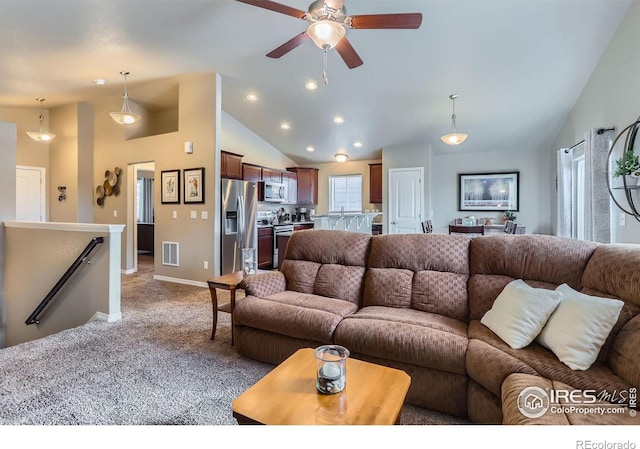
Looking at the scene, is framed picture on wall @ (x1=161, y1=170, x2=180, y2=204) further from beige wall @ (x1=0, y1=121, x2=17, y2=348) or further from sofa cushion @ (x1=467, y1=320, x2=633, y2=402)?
sofa cushion @ (x1=467, y1=320, x2=633, y2=402)

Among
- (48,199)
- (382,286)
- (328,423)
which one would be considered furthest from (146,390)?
(48,199)

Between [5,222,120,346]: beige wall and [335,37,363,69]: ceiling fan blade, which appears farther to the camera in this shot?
[5,222,120,346]: beige wall

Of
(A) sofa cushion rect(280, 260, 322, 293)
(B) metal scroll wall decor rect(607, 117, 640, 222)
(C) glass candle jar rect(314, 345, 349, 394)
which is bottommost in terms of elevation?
(C) glass candle jar rect(314, 345, 349, 394)

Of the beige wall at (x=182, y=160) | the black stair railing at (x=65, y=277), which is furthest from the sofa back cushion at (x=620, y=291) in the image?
the beige wall at (x=182, y=160)

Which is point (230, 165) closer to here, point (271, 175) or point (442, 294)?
point (271, 175)

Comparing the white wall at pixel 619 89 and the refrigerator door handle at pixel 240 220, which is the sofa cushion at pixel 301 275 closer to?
the refrigerator door handle at pixel 240 220

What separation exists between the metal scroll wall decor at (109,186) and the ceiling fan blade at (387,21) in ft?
17.2

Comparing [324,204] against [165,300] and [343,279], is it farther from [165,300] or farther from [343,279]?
[343,279]

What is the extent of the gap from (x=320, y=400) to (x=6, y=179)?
5.08 meters

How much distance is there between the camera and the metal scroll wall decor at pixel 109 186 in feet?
19.2

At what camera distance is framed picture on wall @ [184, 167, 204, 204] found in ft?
16.2

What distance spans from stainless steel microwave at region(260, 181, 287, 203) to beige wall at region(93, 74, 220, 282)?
1975 millimetres

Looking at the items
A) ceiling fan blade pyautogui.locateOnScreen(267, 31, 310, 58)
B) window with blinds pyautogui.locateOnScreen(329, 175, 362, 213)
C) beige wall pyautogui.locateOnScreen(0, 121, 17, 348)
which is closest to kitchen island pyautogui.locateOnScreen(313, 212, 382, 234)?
window with blinds pyautogui.locateOnScreen(329, 175, 362, 213)

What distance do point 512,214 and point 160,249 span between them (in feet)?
22.5
